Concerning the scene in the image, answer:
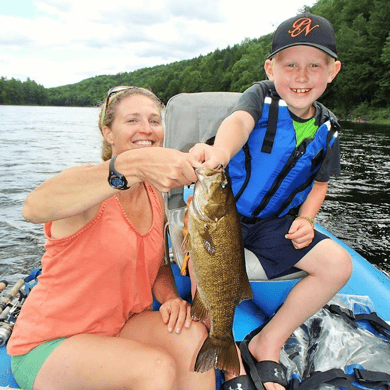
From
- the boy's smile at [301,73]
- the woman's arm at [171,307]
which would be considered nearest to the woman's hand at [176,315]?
the woman's arm at [171,307]

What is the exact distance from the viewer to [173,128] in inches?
136

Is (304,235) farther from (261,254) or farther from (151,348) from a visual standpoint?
(151,348)

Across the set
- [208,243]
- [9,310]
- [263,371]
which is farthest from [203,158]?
[9,310]

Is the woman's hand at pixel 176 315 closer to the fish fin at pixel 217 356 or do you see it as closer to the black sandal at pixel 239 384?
the fish fin at pixel 217 356

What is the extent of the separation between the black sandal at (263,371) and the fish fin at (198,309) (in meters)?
0.60

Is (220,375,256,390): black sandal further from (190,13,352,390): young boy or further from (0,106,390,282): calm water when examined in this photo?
(0,106,390,282): calm water

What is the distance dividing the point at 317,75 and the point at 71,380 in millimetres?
2641

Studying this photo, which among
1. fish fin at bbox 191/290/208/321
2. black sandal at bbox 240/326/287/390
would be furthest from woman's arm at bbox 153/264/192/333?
black sandal at bbox 240/326/287/390

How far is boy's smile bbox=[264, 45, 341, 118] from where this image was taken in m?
2.88

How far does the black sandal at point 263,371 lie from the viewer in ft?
8.09

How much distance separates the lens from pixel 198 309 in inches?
88.7

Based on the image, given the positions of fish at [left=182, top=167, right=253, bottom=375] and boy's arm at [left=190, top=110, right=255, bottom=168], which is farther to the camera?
boy's arm at [left=190, top=110, right=255, bottom=168]

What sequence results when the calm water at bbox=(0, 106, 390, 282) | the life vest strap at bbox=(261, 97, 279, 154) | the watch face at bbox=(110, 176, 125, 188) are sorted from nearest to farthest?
the watch face at bbox=(110, 176, 125, 188) < the life vest strap at bbox=(261, 97, 279, 154) < the calm water at bbox=(0, 106, 390, 282)

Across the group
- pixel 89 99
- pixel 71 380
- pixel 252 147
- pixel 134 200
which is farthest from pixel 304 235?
pixel 89 99
